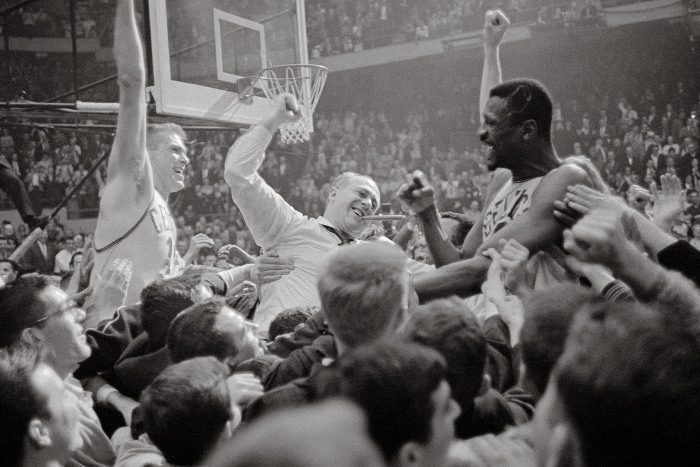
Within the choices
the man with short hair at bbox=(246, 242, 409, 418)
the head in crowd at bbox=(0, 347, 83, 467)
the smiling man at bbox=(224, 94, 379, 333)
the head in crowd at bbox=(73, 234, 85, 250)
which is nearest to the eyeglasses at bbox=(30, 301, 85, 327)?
the head in crowd at bbox=(0, 347, 83, 467)

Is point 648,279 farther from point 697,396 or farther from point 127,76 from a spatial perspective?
point 127,76

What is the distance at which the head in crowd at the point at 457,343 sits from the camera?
6.14ft

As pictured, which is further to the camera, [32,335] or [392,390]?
[32,335]

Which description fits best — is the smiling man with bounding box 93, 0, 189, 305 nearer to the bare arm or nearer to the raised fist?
the raised fist

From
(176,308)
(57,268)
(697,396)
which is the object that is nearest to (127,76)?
(176,308)

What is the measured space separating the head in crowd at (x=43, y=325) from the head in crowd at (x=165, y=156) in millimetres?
1753

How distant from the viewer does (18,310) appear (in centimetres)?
273

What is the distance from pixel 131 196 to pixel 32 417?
1.97 m

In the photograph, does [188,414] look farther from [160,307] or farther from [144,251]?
[144,251]

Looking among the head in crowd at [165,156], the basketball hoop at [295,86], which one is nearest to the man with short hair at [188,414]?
the head in crowd at [165,156]

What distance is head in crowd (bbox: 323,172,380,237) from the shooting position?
4.89m

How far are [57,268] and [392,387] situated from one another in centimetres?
1246

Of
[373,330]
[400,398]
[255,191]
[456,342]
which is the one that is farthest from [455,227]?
[400,398]

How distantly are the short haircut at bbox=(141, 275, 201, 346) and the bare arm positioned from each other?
863 millimetres
